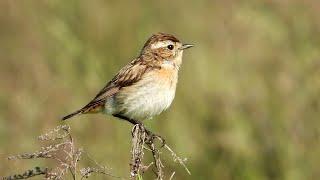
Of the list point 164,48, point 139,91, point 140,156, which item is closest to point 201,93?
point 164,48

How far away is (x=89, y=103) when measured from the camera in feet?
23.3

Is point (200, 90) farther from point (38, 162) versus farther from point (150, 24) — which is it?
point (38, 162)

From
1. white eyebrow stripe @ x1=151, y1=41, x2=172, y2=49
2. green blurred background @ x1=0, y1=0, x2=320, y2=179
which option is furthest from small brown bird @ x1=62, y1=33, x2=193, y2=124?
green blurred background @ x1=0, y1=0, x2=320, y2=179

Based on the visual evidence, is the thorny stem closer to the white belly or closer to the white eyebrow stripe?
the white belly

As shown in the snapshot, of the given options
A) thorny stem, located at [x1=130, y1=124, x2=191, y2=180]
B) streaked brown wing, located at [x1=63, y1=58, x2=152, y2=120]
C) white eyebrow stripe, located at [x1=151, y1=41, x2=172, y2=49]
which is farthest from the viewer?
white eyebrow stripe, located at [x1=151, y1=41, x2=172, y2=49]

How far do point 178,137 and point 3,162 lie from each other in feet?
4.70

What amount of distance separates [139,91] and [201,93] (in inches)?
36.3

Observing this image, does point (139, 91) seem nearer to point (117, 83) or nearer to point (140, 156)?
point (117, 83)

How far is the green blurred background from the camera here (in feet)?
23.1

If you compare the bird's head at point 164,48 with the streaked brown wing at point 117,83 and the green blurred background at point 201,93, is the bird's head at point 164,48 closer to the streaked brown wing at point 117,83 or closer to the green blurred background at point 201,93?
the streaked brown wing at point 117,83

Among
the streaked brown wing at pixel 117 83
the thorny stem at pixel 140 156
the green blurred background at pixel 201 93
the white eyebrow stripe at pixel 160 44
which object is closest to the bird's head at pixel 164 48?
the white eyebrow stripe at pixel 160 44

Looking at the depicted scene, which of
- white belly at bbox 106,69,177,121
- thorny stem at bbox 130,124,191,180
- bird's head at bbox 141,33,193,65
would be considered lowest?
thorny stem at bbox 130,124,191,180

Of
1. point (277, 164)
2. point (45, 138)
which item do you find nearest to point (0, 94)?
point (277, 164)

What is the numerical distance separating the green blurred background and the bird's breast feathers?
226 mm
